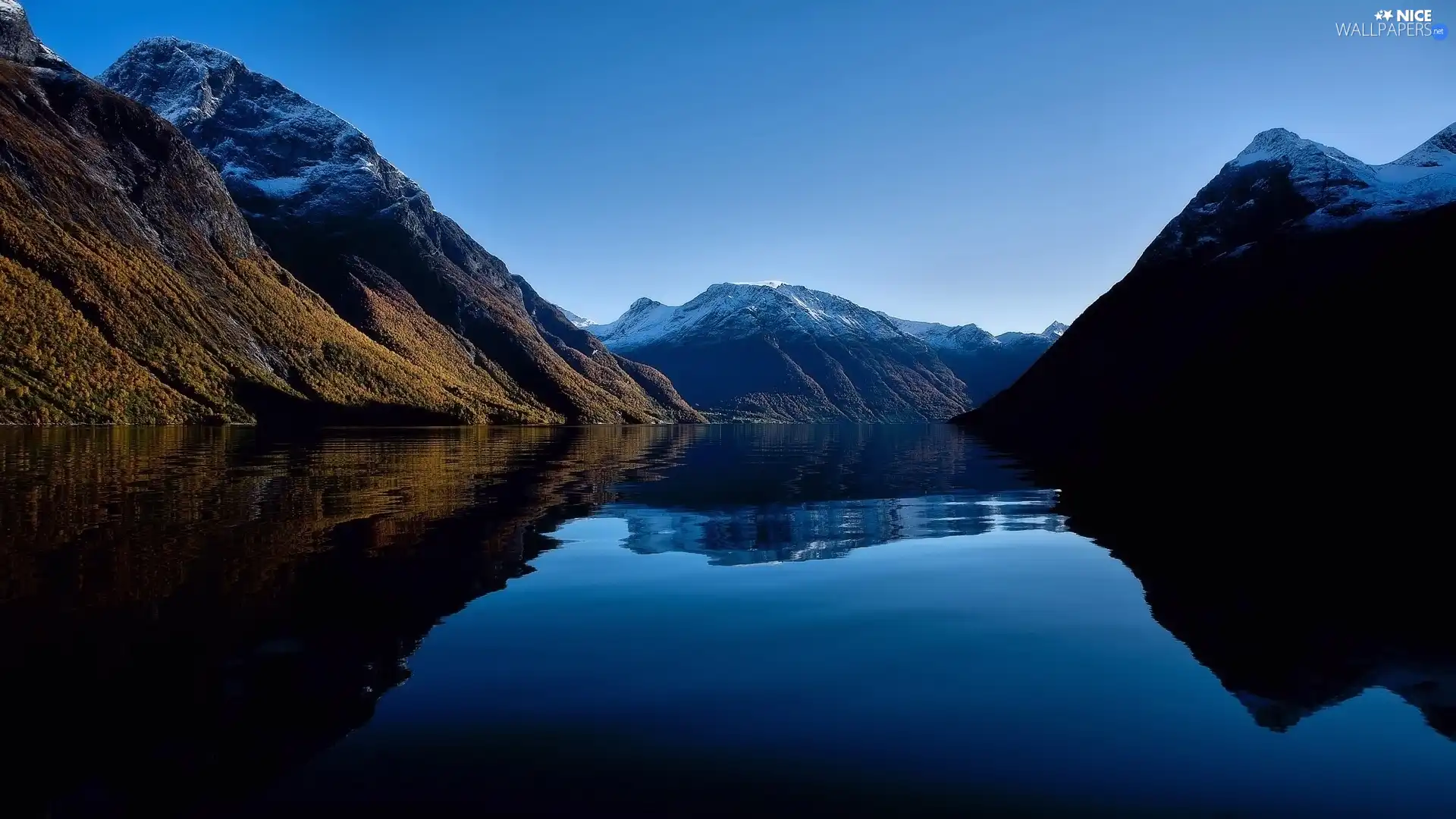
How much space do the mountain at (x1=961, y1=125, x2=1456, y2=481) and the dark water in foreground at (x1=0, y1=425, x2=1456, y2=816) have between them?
4044cm

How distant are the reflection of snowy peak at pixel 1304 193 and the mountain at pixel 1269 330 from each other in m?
0.53

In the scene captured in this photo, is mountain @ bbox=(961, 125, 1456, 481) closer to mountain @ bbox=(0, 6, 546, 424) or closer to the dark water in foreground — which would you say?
the dark water in foreground

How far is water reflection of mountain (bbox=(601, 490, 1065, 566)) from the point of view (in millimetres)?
23672

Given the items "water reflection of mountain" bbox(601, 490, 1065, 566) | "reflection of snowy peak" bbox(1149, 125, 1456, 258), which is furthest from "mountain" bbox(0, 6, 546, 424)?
"reflection of snowy peak" bbox(1149, 125, 1456, 258)

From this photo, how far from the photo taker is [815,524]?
29.3 m

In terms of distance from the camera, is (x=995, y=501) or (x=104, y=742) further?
(x=995, y=501)

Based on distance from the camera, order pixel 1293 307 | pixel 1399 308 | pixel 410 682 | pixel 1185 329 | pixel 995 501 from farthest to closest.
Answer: pixel 1185 329 < pixel 1293 307 < pixel 1399 308 < pixel 995 501 < pixel 410 682

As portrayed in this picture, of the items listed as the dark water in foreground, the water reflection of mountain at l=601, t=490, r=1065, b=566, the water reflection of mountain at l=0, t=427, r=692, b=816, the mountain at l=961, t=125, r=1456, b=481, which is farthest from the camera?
the mountain at l=961, t=125, r=1456, b=481

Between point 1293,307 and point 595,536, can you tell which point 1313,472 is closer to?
point 595,536

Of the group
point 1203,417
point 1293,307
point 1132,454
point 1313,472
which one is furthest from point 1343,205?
point 1313,472

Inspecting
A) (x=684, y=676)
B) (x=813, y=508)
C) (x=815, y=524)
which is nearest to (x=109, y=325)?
(x=813, y=508)

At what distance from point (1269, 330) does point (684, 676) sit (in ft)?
399

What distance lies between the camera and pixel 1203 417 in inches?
3681

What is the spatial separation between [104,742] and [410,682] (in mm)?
3577
